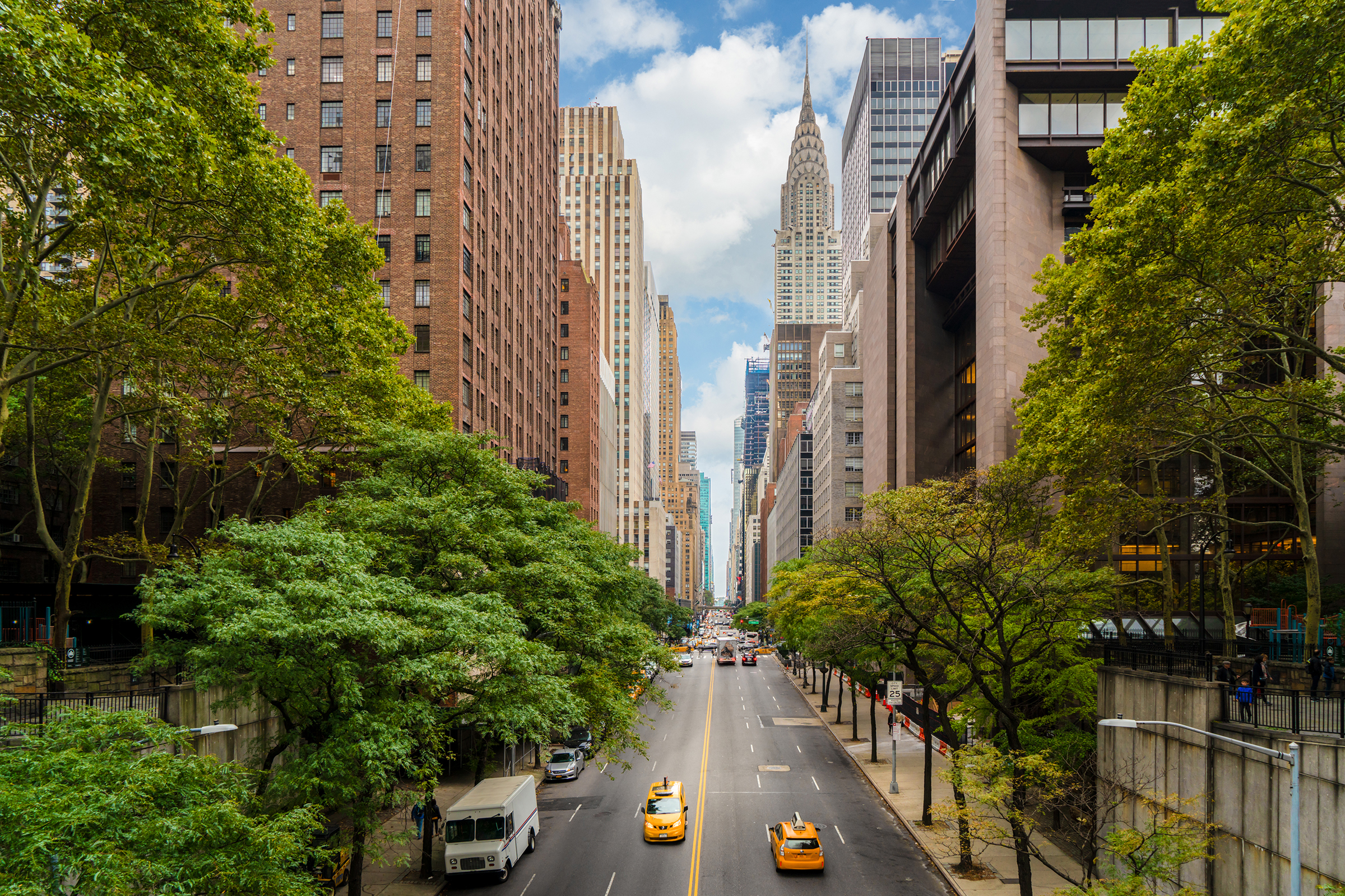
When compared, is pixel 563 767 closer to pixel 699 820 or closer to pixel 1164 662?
pixel 699 820

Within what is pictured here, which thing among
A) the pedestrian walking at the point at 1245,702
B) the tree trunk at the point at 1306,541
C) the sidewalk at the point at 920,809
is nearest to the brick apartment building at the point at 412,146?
the sidewalk at the point at 920,809

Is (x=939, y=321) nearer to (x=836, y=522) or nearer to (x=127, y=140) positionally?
(x=836, y=522)

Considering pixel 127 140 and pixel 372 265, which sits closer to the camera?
pixel 127 140

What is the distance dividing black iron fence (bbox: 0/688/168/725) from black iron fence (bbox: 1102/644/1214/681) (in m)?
22.7

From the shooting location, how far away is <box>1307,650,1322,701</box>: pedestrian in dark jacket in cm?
1709

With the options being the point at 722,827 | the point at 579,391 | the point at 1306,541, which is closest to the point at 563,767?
the point at 722,827

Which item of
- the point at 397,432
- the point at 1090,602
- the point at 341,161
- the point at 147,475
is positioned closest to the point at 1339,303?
the point at 1090,602

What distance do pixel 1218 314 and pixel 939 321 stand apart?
48.0 metres

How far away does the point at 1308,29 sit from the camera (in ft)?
49.8

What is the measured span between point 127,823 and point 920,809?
1079 inches

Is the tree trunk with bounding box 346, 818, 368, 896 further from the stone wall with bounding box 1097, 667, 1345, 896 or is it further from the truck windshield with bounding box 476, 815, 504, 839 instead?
the stone wall with bounding box 1097, 667, 1345, 896

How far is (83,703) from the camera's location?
56.1 ft

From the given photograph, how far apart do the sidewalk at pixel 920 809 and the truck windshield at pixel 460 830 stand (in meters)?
13.5

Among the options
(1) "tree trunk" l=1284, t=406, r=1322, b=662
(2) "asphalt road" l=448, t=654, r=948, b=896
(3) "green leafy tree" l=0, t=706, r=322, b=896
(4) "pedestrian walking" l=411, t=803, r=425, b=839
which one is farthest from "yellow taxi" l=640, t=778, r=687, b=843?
(1) "tree trunk" l=1284, t=406, r=1322, b=662
